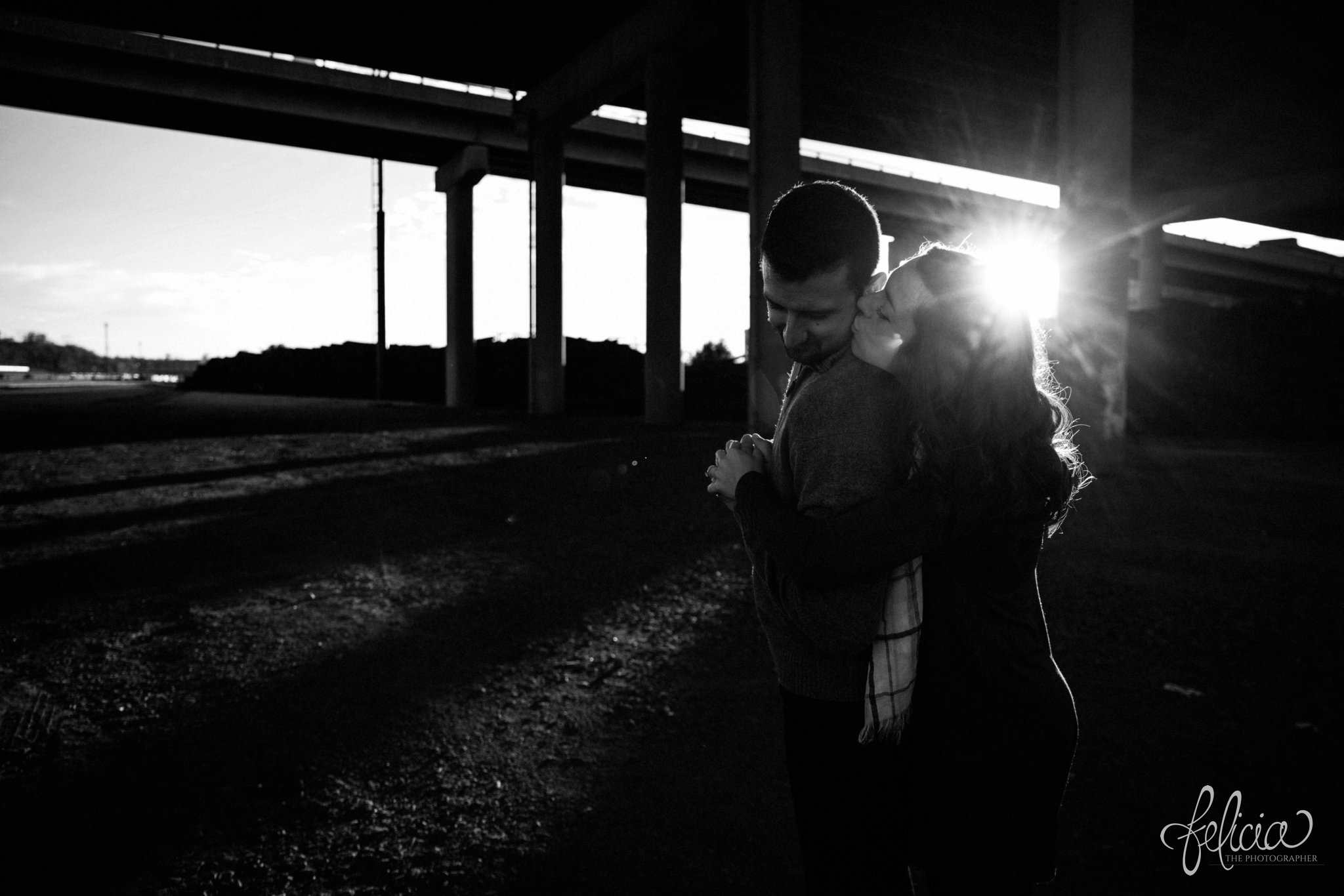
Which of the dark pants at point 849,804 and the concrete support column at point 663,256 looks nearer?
the dark pants at point 849,804

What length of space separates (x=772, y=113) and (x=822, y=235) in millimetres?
15217

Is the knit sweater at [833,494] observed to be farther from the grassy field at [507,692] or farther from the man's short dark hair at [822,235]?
the grassy field at [507,692]

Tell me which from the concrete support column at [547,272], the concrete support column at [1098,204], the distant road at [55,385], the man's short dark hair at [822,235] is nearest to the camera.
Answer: the man's short dark hair at [822,235]

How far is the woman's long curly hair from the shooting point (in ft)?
4.57

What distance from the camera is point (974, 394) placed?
4.64ft

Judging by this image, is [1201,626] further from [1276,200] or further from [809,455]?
[1276,200]

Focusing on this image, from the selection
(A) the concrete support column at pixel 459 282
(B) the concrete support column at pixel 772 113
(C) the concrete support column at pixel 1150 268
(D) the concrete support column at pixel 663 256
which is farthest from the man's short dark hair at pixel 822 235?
(C) the concrete support column at pixel 1150 268

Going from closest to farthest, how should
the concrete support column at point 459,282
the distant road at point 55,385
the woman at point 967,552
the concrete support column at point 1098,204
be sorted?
the woman at point 967,552, the concrete support column at point 1098,204, the concrete support column at point 459,282, the distant road at point 55,385

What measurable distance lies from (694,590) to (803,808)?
4.57m

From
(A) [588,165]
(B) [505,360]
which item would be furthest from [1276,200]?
(B) [505,360]

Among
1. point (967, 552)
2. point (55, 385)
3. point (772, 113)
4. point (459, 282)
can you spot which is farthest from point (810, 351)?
point (55, 385)

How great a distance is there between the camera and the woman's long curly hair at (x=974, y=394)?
1.39 m

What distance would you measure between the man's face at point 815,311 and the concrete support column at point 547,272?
22.6m

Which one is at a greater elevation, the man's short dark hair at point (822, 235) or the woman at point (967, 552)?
the man's short dark hair at point (822, 235)
